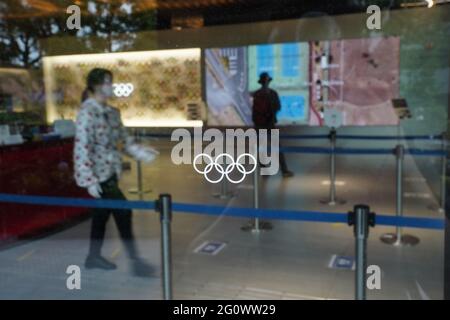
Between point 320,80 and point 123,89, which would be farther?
point 320,80

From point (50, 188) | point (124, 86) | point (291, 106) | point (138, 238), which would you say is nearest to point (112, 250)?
point (138, 238)

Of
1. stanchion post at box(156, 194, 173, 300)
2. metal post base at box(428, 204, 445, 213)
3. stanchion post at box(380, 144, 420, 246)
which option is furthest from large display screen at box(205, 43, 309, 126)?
stanchion post at box(156, 194, 173, 300)

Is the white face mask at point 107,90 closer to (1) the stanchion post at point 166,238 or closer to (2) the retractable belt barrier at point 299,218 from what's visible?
(2) the retractable belt barrier at point 299,218

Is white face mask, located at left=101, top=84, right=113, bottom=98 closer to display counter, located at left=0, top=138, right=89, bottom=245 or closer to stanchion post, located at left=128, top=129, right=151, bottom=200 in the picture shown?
display counter, located at left=0, top=138, right=89, bottom=245

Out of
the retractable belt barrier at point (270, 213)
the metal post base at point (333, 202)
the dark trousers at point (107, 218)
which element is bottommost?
the metal post base at point (333, 202)

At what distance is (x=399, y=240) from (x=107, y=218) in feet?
7.76

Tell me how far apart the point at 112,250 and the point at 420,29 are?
6.02 m

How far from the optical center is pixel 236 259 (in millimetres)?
3715

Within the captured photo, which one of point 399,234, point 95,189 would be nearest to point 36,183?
point 95,189

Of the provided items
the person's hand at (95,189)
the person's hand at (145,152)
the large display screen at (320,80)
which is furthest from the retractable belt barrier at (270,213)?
the large display screen at (320,80)

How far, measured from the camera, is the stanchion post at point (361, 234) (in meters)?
2.34

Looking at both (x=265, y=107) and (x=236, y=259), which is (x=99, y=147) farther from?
(x=265, y=107)

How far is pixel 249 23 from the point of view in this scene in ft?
28.1
